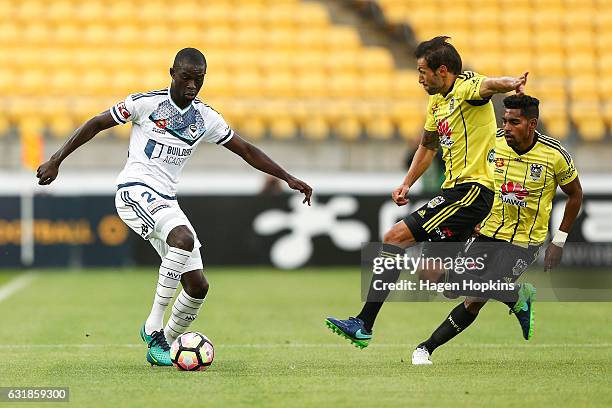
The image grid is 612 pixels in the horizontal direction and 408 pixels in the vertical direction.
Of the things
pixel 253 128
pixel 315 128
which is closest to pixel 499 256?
pixel 315 128

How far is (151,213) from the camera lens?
747cm

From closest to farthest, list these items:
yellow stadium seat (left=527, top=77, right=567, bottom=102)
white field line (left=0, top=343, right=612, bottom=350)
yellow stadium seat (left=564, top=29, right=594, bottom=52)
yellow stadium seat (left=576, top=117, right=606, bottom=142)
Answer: white field line (left=0, top=343, right=612, bottom=350)
yellow stadium seat (left=527, top=77, right=567, bottom=102)
yellow stadium seat (left=576, top=117, right=606, bottom=142)
yellow stadium seat (left=564, top=29, right=594, bottom=52)

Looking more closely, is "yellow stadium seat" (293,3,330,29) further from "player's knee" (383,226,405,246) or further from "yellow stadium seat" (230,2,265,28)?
"player's knee" (383,226,405,246)

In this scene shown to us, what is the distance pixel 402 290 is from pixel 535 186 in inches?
48.5

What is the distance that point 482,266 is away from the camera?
796 centimetres

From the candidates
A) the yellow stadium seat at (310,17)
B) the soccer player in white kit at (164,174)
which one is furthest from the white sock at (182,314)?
the yellow stadium seat at (310,17)

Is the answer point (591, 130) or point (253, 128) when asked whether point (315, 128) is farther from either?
point (591, 130)

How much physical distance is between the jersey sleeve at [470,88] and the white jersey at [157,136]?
1.82 meters

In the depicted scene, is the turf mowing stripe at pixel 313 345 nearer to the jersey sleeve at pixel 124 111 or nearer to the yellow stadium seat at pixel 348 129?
the jersey sleeve at pixel 124 111

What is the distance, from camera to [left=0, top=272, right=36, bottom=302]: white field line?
45.1ft

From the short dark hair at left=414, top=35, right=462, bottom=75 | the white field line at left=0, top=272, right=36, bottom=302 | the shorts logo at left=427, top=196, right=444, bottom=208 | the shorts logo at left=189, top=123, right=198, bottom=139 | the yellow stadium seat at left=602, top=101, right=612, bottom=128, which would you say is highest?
the short dark hair at left=414, top=35, right=462, bottom=75

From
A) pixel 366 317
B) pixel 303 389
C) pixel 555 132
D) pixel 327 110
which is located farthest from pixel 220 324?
pixel 555 132

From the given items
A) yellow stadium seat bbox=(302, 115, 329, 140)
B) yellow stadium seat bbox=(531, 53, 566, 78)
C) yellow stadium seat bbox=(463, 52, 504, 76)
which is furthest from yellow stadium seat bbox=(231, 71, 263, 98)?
yellow stadium seat bbox=(531, 53, 566, 78)

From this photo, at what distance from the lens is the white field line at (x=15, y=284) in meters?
13.7
